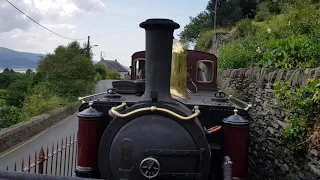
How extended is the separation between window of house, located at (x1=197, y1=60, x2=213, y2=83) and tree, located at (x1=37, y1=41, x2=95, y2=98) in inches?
571

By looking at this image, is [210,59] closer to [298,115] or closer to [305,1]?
[298,115]

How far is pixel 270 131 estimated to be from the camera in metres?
6.84

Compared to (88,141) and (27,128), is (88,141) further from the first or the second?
(27,128)

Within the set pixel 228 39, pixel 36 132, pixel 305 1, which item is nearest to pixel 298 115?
pixel 305 1

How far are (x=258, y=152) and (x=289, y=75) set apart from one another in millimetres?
2215

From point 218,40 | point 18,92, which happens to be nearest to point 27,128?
point 18,92

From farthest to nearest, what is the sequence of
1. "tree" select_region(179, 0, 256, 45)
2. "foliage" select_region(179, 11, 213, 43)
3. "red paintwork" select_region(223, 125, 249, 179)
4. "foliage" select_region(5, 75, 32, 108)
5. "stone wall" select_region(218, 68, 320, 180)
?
"foliage" select_region(179, 11, 213, 43), "tree" select_region(179, 0, 256, 45), "foliage" select_region(5, 75, 32, 108), "stone wall" select_region(218, 68, 320, 180), "red paintwork" select_region(223, 125, 249, 179)

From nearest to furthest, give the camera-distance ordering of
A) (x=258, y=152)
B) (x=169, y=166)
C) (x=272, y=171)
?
(x=169, y=166), (x=272, y=171), (x=258, y=152)

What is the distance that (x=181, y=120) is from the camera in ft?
11.9

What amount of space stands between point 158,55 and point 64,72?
19.9 meters

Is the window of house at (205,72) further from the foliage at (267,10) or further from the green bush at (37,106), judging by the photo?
the foliage at (267,10)

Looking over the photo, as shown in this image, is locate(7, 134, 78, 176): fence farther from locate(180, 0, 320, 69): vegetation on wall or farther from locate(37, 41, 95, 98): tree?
locate(37, 41, 95, 98): tree

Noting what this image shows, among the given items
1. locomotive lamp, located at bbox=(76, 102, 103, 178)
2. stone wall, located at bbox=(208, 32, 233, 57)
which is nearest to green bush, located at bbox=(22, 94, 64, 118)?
stone wall, located at bbox=(208, 32, 233, 57)

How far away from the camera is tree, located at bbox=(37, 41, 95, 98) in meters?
21.7
